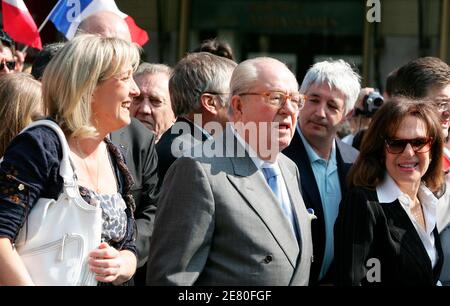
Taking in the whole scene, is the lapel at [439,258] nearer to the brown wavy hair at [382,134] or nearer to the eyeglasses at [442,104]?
the brown wavy hair at [382,134]

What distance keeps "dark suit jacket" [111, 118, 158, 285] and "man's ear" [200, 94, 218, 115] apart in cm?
43

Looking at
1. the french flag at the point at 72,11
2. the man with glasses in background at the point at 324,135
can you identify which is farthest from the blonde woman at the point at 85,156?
the french flag at the point at 72,11

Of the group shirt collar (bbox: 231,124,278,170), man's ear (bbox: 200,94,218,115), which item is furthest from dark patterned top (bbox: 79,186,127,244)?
man's ear (bbox: 200,94,218,115)

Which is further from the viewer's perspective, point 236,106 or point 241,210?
point 236,106

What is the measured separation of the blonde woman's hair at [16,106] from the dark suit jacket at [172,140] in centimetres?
78

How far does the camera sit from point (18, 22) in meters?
6.29

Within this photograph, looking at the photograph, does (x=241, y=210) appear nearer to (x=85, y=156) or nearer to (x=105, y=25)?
(x=85, y=156)

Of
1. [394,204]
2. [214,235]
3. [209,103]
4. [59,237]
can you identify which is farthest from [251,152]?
[209,103]

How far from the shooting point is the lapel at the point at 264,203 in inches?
144

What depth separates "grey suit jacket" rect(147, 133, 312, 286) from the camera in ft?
11.6

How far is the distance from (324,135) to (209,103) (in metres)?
0.64
